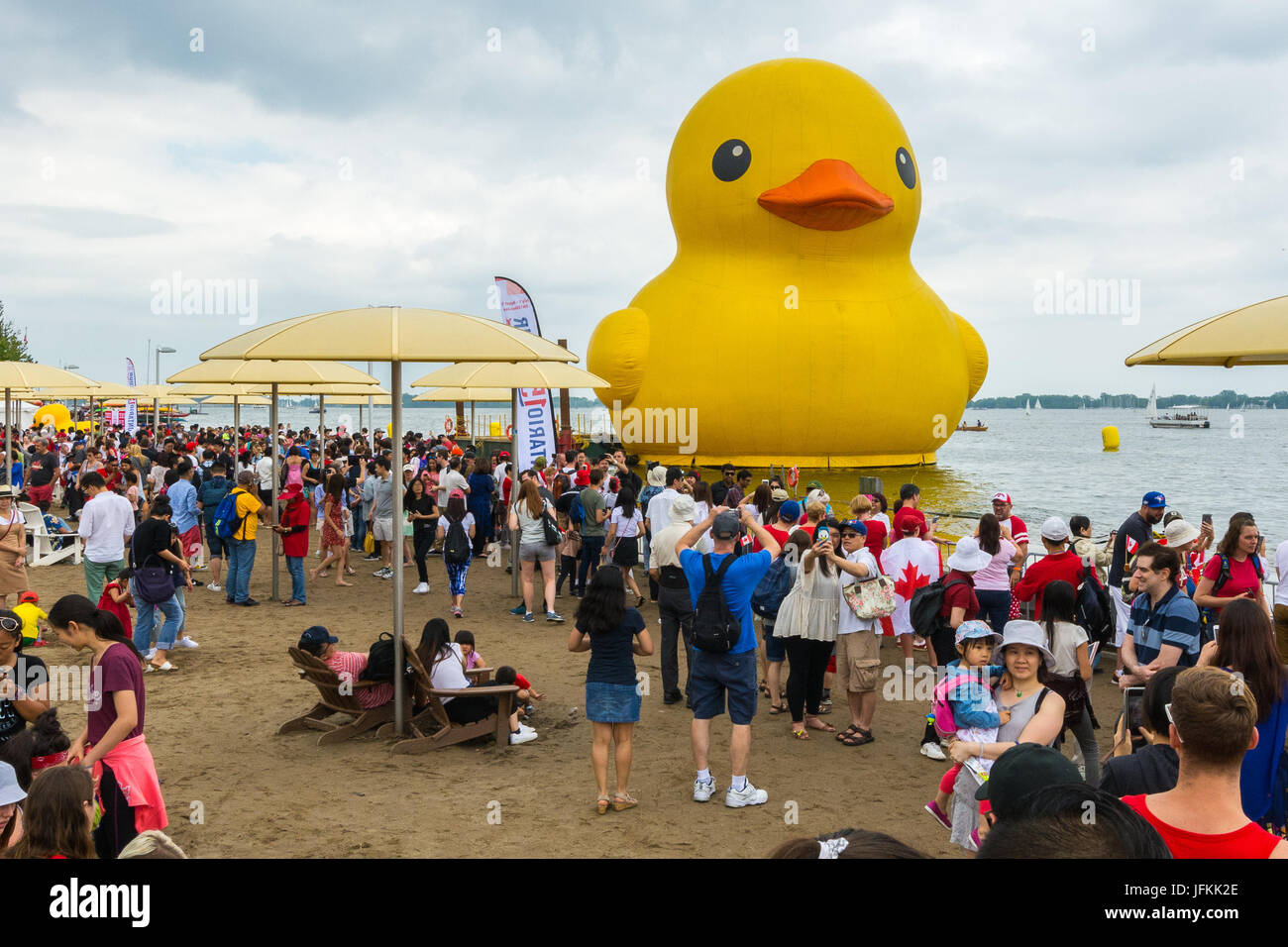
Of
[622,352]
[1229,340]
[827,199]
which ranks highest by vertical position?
[827,199]

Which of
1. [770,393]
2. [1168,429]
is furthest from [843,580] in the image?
[1168,429]

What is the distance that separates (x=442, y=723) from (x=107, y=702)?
2.79 meters

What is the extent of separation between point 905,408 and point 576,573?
7.96 m

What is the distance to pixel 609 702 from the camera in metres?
5.52

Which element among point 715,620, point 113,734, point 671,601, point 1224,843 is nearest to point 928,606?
point 671,601

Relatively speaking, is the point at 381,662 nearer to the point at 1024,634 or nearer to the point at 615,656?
the point at 615,656

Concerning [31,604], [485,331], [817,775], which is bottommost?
[817,775]

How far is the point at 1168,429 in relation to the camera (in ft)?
490

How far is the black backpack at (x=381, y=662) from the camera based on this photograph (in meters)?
6.93

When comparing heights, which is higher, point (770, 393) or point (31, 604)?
point (770, 393)

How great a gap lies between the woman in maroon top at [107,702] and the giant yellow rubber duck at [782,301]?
1257 cm

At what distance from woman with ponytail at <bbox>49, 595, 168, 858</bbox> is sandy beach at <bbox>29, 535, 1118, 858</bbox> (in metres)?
0.88

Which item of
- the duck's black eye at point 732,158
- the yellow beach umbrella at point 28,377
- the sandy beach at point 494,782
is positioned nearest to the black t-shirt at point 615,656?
the sandy beach at point 494,782
